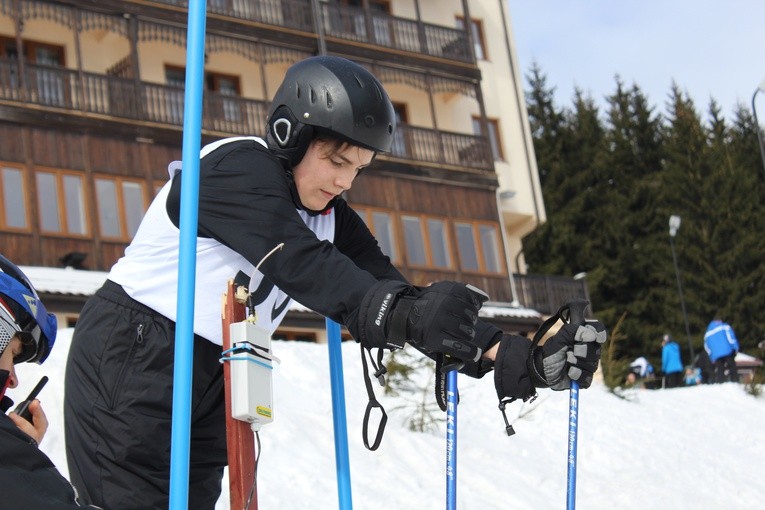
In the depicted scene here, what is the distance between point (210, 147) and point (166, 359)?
58 centimetres

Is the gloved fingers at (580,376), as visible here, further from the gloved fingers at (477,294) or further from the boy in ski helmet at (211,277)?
the gloved fingers at (477,294)

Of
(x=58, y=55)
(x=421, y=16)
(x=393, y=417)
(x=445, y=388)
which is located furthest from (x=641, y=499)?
(x=421, y=16)

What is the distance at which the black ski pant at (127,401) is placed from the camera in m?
3.25

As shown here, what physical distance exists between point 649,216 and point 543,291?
1585cm

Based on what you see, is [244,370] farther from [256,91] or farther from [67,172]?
[256,91]

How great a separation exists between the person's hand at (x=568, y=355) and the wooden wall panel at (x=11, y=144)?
63.9ft

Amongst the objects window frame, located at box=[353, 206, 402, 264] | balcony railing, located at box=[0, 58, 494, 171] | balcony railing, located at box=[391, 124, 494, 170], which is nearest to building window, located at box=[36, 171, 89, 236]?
balcony railing, located at box=[0, 58, 494, 171]

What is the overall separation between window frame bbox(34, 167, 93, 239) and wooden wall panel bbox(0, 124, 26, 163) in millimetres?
422

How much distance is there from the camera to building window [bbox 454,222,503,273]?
92.5 feet

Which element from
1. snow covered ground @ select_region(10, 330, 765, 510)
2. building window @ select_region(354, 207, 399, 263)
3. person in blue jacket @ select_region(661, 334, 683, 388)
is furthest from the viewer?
building window @ select_region(354, 207, 399, 263)

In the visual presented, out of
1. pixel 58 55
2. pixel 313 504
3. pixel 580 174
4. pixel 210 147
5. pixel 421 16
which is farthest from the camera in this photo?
pixel 580 174

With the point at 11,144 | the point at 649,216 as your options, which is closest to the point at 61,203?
the point at 11,144

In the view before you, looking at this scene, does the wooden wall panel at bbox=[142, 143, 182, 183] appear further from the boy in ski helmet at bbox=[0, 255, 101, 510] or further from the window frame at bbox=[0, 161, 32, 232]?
the boy in ski helmet at bbox=[0, 255, 101, 510]

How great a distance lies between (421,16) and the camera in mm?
31531
